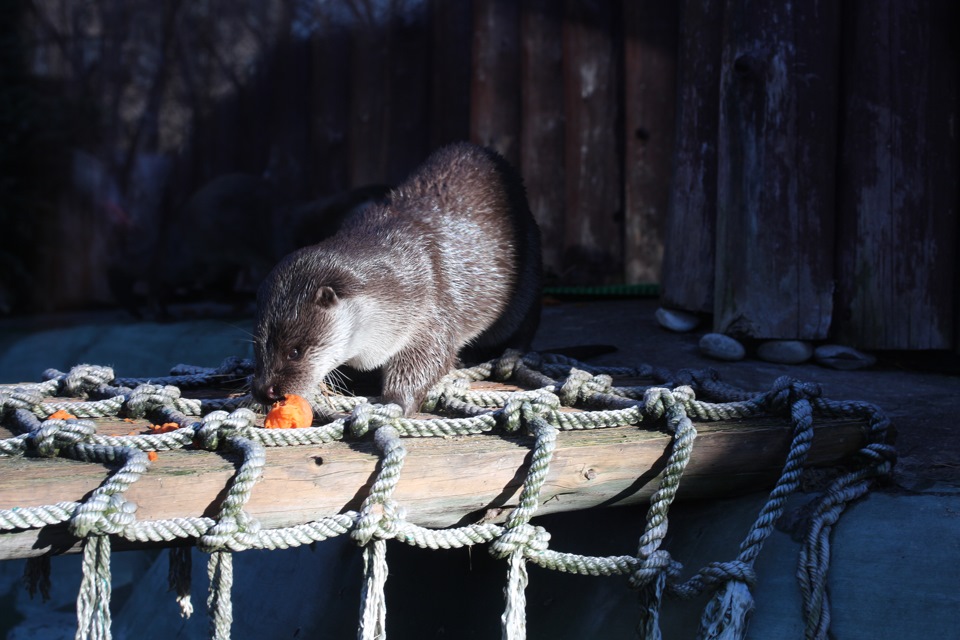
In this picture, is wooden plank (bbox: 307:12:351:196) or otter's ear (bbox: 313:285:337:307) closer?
otter's ear (bbox: 313:285:337:307)

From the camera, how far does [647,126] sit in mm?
6016

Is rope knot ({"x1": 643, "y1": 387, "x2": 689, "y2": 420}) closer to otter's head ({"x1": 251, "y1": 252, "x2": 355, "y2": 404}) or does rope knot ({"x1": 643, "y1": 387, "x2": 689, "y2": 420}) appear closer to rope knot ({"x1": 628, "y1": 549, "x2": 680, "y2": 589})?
rope knot ({"x1": 628, "y1": 549, "x2": 680, "y2": 589})

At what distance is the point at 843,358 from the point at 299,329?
240cm

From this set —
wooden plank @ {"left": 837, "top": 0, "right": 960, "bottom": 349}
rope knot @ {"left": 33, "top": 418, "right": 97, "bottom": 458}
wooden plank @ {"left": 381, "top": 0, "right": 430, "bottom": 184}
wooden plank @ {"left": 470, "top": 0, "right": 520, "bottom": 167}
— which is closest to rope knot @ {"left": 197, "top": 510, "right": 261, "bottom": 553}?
rope knot @ {"left": 33, "top": 418, "right": 97, "bottom": 458}

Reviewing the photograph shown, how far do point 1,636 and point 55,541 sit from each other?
9.30ft

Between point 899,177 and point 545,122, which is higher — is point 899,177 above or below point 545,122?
below

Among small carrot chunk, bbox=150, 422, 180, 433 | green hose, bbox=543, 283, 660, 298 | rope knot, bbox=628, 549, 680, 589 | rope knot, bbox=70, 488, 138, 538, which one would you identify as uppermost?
green hose, bbox=543, 283, 660, 298

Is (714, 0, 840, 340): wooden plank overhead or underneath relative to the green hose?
overhead

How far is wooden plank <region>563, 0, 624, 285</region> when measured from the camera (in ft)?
20.0

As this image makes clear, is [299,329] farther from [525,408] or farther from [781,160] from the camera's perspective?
[781,160]

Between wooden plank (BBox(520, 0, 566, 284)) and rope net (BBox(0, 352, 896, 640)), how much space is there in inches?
147

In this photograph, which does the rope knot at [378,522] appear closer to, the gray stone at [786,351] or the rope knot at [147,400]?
the rope knot at [147,400]

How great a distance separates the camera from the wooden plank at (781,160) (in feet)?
12.8

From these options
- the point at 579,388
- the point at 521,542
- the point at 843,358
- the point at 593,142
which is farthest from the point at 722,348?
the point at 593,142
